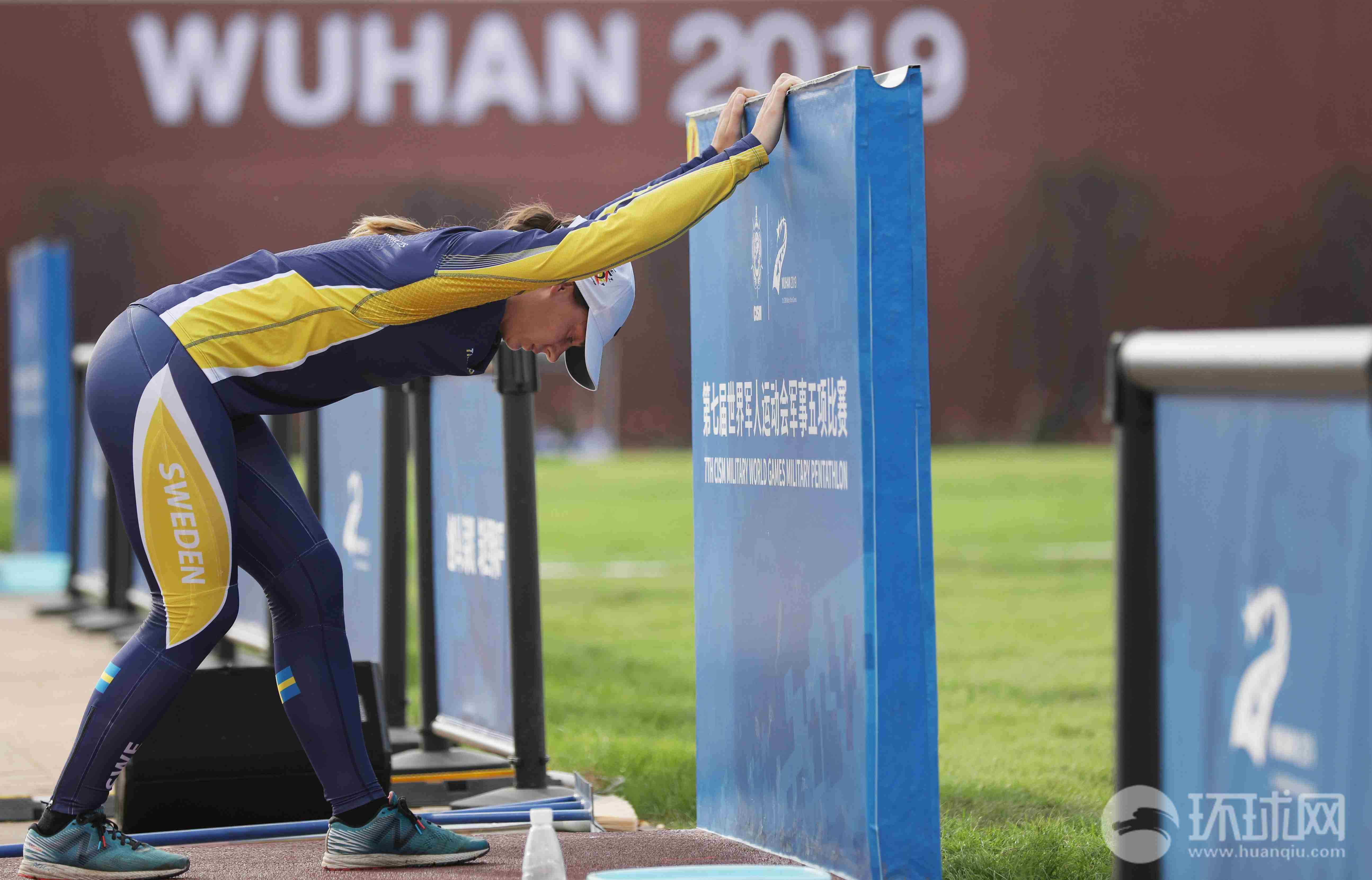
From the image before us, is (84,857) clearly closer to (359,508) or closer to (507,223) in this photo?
(507,223)

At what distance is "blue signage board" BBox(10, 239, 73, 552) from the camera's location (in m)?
12.6

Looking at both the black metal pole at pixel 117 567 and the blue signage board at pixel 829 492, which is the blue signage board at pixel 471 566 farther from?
the black metal pole at pixel 117 567

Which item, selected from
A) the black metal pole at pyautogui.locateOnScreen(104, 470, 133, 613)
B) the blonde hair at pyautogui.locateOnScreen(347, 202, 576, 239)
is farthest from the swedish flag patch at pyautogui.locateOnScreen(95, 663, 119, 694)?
the black metal pole at pyautogui.locateOnScreen(104, 470, 133, 613)

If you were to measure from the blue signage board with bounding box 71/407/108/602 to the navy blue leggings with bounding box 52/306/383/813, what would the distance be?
6083 millimetres

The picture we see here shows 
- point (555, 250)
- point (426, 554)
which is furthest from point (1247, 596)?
point (426, 554)

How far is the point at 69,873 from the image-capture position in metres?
3.79

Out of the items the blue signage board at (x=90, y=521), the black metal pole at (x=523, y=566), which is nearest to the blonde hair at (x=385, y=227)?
the black metal pole at (x=523, y=566)

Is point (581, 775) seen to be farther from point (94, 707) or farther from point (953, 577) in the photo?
point (953, 577)

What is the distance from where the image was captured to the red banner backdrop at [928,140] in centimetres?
2984

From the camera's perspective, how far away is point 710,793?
4.57 metres

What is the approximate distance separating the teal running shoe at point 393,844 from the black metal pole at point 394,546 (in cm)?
216

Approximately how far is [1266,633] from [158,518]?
7.86ft

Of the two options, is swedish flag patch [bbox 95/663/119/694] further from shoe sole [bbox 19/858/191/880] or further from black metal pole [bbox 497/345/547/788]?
black metal pole [bbox 497/345/547/788]

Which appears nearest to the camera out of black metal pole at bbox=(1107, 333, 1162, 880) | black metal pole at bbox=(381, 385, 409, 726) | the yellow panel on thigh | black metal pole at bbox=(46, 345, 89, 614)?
black metal pole at bbox=(1107, 333, 1162, 880)
